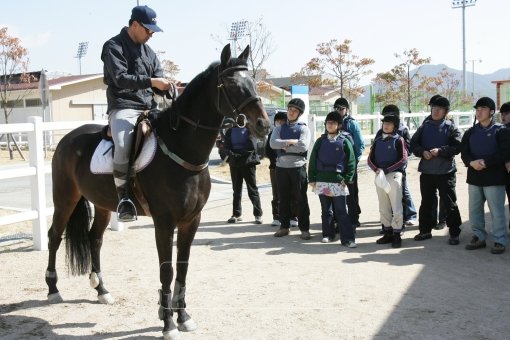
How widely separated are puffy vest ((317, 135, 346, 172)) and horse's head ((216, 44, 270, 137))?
137 inches

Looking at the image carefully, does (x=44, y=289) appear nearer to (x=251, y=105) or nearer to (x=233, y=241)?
(x=233, y=241)

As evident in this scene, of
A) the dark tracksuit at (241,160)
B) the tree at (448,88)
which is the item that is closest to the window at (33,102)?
the tree at (448,88)

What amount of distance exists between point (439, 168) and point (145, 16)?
4787 millimetres

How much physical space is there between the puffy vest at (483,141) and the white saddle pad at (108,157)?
4410 mm

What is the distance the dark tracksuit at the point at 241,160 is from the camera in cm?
902

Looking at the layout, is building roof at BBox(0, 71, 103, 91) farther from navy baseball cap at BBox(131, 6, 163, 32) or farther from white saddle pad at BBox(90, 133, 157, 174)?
navy baseball cap at BBox(131, 6, 163, 32)

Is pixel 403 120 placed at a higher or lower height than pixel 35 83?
lower

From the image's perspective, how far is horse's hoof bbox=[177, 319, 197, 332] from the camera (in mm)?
4445

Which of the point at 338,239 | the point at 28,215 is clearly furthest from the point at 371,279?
the point at 28,215

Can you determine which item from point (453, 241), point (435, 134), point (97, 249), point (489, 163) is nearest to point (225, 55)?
point (97, 249)

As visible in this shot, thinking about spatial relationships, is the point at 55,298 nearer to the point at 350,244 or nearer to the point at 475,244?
the point at 350,244

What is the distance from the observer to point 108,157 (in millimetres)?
4777

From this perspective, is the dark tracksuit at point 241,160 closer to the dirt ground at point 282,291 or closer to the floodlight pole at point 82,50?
the dirt ground at point 282,291

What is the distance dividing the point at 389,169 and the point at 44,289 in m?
4.67
